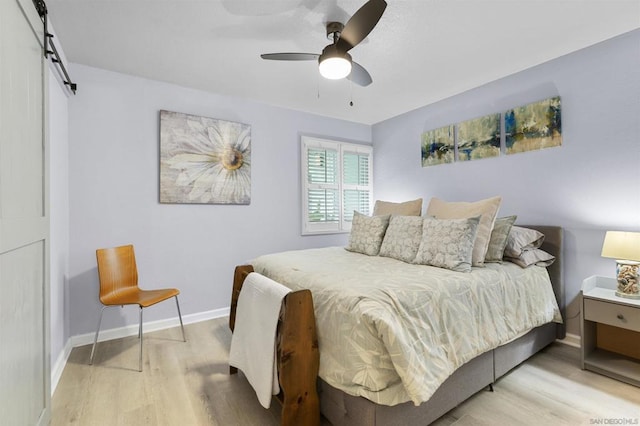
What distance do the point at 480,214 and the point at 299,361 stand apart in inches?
71.0

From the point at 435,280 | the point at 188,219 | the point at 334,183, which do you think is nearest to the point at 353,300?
the point at 435,280

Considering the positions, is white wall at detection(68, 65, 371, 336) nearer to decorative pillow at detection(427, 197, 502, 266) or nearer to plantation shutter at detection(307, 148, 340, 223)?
plantation shutter at detection(307, 148, 340, 223)

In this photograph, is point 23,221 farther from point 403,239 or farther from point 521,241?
point 521,241

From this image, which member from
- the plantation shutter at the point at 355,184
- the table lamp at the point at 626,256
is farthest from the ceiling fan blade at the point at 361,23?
the plantation shutter at the point at 355,184

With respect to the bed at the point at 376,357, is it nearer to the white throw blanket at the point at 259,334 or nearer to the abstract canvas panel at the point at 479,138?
the white throw blanket at the point at 259,334

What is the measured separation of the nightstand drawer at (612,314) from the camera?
6.34 feet

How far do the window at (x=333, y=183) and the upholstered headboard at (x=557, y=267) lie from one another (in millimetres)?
2374

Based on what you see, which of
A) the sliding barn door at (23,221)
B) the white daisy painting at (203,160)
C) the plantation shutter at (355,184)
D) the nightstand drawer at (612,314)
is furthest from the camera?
the plantation shutter at (355,184)

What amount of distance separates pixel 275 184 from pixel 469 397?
2.83m

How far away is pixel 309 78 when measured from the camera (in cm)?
297

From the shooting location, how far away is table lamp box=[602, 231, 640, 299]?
1990 millimetres

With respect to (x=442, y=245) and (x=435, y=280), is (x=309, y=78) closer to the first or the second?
(x=442, y=245)

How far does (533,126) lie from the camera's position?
2.76 m

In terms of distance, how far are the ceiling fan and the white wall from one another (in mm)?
1630
